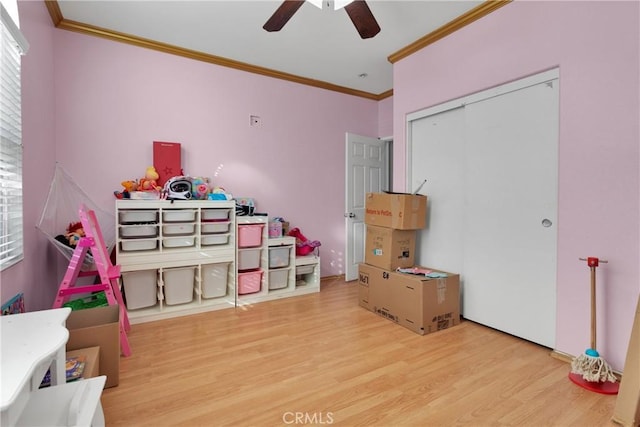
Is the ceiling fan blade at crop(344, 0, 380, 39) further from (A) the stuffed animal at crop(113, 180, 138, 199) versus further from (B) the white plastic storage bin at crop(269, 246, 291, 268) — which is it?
(A) the stuffed animal at crop(113, 180, 138, 199)

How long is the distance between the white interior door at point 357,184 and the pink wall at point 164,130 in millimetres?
219

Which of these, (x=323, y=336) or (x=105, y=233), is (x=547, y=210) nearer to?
(x=323, y=336)

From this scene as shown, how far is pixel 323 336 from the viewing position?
96.1 inches

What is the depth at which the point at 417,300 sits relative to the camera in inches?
97.8

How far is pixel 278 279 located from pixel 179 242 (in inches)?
43.1

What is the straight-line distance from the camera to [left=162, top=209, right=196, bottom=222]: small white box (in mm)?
2826

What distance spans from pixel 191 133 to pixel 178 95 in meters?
0.39

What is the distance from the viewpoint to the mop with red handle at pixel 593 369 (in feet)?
5.76

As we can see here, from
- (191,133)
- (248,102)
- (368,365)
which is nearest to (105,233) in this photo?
(191,133)

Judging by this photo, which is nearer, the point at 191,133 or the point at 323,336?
the point at 323,336

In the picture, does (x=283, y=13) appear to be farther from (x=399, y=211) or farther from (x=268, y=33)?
(x=399, y=211)

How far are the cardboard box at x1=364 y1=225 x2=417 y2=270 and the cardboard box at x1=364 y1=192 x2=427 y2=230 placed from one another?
8 cm

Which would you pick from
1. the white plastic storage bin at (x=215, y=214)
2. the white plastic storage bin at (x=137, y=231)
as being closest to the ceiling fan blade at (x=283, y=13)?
the white plastic storage bin at (x=215, y=214)

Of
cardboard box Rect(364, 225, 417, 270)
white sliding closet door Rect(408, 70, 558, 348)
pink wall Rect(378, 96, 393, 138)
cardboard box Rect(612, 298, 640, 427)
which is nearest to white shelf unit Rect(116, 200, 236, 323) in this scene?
cardboard box Rect(364, 225, 417, 270)
